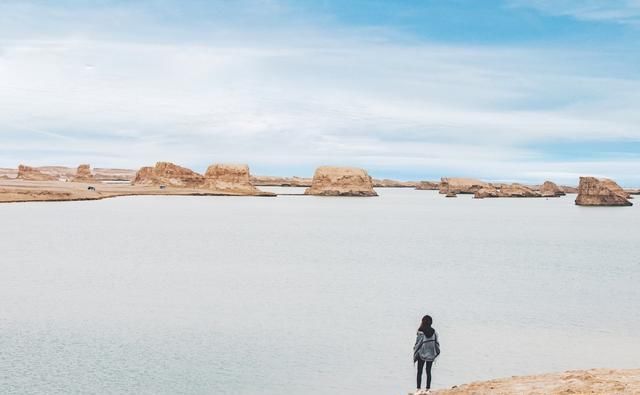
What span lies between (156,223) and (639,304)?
62.4 metres

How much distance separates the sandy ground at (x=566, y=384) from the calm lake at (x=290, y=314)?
2.58m

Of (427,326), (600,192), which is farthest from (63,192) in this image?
(427,326)

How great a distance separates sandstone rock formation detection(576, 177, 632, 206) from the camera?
143375mm

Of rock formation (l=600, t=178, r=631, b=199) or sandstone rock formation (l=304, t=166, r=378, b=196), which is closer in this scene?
rock formation (l=600, t=178, r=631, b=199)

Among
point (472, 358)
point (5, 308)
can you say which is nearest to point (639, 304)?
point (472, 358)

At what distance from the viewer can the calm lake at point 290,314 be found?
1803cm

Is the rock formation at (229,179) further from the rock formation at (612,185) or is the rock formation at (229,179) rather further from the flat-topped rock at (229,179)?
the rock formation at (612,185)

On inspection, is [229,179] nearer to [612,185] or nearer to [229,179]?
[229,179]

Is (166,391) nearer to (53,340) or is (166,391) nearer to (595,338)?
(53,340)

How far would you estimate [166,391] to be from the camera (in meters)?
16.5

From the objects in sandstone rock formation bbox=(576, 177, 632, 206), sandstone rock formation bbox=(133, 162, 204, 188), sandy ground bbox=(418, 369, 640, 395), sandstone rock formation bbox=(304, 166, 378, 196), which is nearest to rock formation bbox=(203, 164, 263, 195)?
sandstone rock formation bbox=(133, 162, 204, 188)

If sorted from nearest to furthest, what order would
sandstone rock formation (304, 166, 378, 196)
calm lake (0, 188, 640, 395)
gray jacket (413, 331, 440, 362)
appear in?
gray jacket (413, 331, 440, 362) < calm lake (0, 188, 640, 395) < sandstone rock formation (304, 166, 378, 196)

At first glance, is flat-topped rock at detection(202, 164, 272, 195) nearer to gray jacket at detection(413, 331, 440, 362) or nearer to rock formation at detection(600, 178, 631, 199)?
rock formation at detection(600, 178, 631, 199)

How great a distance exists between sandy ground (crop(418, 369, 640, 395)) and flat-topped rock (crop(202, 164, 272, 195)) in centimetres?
17006
